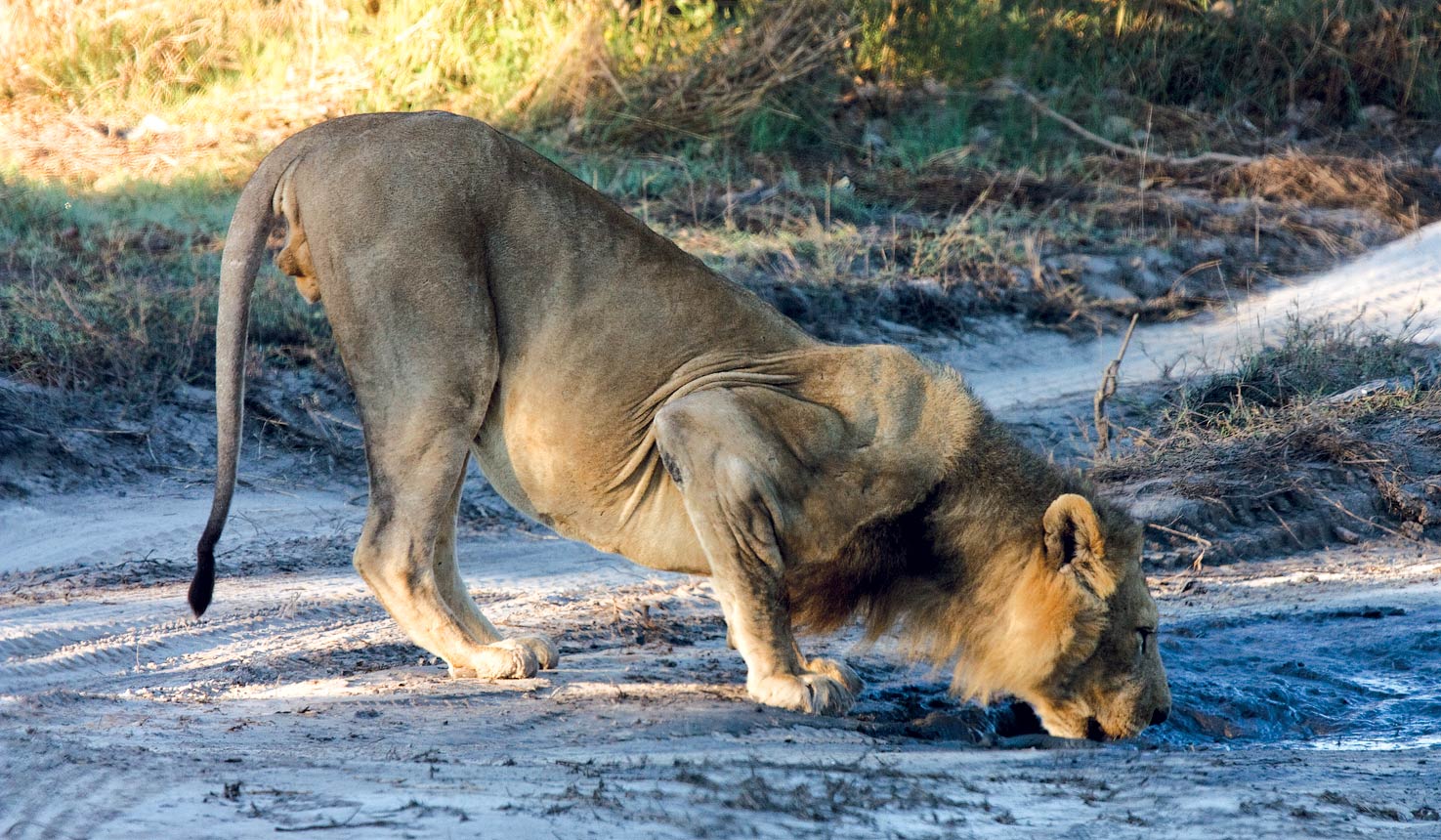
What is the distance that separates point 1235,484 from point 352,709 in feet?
15.1

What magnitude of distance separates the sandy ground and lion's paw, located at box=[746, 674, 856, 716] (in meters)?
0.08

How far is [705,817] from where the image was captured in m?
3.18

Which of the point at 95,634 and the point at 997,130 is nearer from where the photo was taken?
the point at 95,634

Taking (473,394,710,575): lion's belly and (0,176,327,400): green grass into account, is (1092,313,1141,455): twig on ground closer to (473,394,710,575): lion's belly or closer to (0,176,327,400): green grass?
(473,394,710,575): lion's belly

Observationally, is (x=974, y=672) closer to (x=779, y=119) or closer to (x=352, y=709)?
(x=352, y=709)

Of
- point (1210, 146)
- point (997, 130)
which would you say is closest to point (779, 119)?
point (997, 130)

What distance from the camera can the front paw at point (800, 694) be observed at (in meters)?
4.49

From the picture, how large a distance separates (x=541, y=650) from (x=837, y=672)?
0.96m

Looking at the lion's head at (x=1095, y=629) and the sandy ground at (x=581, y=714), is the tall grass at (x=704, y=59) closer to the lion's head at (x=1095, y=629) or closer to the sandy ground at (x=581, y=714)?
the sandy ground at (x=581, y=714)

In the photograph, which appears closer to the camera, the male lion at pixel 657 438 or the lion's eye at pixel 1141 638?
the male lion at pixel 657 438

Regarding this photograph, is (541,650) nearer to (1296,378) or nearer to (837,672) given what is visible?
(837,672)

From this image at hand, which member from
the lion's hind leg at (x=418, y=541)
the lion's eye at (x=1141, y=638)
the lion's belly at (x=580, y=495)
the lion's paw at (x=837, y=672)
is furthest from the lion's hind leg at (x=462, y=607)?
the lion's eye at (x=1141, y=638)

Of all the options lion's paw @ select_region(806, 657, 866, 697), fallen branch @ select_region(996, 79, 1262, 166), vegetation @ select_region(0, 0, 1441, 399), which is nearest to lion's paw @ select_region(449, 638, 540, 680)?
lion's paw @ select_region(806, 657, 866, 697)

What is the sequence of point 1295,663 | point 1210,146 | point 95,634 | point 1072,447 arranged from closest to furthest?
point 95,634 < point 1295,663 < point 1072,447 < point 1210,146
